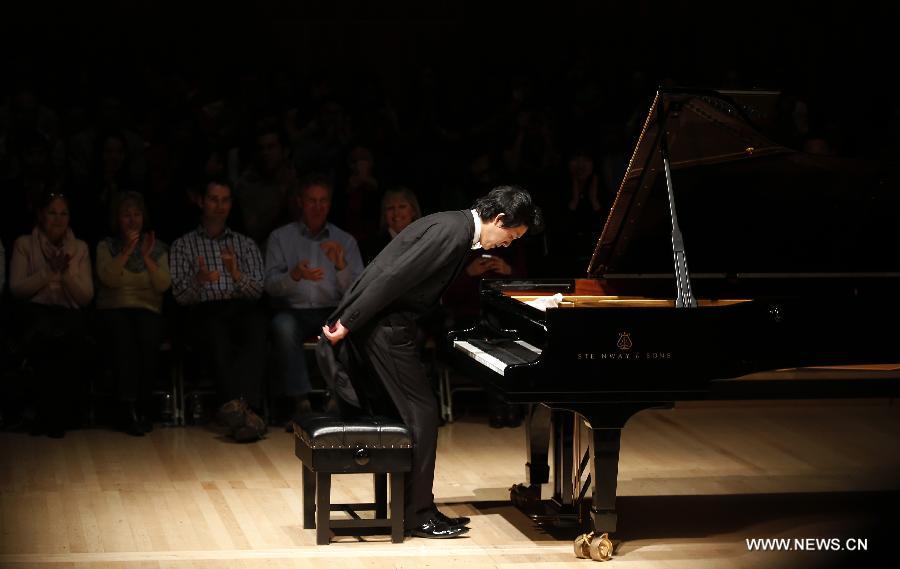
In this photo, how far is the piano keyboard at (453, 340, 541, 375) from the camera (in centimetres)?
486

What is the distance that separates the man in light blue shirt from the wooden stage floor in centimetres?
37

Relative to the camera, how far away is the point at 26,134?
771cm

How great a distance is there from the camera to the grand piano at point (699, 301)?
4797mm

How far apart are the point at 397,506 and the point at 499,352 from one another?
2.18ft

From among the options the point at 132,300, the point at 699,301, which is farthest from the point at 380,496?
the point at 132,300

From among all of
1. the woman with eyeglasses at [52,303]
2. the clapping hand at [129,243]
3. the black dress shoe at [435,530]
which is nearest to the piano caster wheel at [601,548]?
the black dress shoe at [435,530]

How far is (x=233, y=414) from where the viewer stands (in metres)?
6.93

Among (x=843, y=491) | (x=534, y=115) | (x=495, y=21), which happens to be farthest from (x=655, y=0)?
(x=843, y=491)

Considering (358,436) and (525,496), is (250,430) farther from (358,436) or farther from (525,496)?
(358,436)

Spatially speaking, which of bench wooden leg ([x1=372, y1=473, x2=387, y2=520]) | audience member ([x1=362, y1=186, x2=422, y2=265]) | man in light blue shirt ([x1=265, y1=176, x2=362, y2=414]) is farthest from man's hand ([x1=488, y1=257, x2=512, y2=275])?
bench wooden leg ([x1=372, y1=473, x2=387, y2=520])

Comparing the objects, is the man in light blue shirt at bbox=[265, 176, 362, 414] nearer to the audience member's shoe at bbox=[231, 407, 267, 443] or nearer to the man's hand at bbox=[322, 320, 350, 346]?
the audience member's shoe at bbox=[231, 407, 267, 443]

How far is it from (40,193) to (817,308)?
418cm

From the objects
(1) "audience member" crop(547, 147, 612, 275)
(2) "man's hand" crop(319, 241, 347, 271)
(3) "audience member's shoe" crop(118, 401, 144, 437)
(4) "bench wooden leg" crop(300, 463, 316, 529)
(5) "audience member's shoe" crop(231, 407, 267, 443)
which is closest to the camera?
(4) "bench wooden leg" crop(300, 463, 316, 529)

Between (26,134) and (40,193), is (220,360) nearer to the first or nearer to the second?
(40,193)
